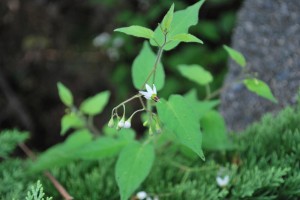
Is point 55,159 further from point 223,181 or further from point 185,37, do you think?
point 185,37

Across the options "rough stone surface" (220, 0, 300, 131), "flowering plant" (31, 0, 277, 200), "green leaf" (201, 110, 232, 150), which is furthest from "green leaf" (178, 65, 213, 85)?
"rough stone surface" (220, 0, 300, 131)

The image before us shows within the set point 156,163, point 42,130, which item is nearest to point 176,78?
point 42,130

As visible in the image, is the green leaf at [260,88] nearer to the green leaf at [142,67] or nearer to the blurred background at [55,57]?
the green leaf at [142,67]

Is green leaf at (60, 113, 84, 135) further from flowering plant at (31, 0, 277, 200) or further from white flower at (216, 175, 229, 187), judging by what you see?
white flower at (216, 175, 229, 187)

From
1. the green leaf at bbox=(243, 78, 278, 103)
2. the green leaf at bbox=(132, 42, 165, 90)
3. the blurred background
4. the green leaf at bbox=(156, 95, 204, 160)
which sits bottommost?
the blurred background

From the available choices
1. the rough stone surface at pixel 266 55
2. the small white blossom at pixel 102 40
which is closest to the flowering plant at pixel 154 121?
the rough stone surface at pixel 266 55

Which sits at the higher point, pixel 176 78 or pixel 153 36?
pixel 153 36

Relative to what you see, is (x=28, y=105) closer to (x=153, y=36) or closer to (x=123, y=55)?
(x=123, y=55)
